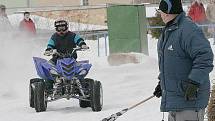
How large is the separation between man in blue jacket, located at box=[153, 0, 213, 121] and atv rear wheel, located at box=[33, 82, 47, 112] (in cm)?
521

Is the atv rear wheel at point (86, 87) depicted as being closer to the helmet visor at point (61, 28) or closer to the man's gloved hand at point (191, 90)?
the helmet visor at point (61, 28)

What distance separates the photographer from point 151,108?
9914 mm

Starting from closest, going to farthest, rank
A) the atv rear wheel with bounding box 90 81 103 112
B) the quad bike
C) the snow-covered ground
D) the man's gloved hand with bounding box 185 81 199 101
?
the man's gloved hand with bounding box 185 81 199 101, the snow-covered ground, the atv rear wheel with bounding box 90 81 103 112, the quad bike

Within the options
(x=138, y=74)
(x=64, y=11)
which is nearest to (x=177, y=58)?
(x=138, y=74)

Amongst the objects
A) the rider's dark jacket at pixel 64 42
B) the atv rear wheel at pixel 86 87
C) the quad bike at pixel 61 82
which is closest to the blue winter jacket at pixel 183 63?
the quad bike at pixel 61 82

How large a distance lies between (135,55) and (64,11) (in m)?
17.2

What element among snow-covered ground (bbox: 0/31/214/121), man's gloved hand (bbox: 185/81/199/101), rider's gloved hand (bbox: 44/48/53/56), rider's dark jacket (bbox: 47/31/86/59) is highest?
man's gloved hand (bbox: 185/81/199/101)

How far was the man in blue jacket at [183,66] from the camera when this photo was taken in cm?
492

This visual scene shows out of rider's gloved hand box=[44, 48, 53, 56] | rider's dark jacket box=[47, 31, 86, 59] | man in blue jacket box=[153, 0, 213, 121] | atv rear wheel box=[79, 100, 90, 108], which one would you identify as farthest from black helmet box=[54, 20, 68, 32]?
man in blue jacket box=[153, 0, 213, 121]

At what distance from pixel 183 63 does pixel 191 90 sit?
0.84 feet

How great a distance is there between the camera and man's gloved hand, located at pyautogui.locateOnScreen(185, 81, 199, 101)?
193 inches

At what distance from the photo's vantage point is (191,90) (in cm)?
491

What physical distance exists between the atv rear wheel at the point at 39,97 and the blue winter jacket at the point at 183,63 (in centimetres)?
524

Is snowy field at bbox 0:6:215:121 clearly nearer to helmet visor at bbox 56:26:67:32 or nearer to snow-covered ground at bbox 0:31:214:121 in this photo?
snow-covered ground at bbox 0:31:214:121
